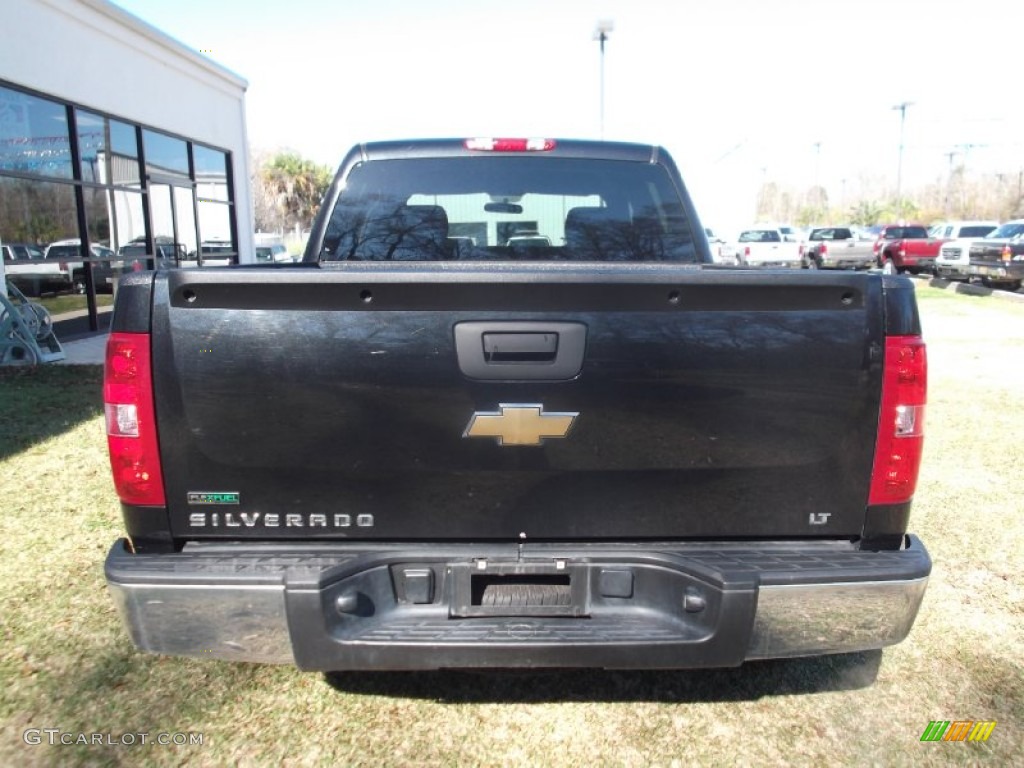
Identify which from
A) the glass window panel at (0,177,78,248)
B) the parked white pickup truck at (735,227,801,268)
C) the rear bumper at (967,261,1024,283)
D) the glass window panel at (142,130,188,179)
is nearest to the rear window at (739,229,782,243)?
the parked white pickup truck at (735,227,801,268)

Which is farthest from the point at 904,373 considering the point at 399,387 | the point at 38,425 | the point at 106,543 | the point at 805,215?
the point at 805,215

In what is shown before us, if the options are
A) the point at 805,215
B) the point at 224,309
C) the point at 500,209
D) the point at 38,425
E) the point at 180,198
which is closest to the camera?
the point at 224,309

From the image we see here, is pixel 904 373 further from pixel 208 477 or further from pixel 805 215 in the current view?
pixel 805 215

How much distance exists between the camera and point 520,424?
202 cm

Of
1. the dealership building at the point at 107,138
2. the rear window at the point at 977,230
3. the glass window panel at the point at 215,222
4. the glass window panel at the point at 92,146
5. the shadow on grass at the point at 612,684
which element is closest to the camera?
the shadow on grass at the point at 612,684

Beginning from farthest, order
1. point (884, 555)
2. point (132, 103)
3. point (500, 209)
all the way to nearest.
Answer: point (132, 103), point (500, 209), point (884, 555)

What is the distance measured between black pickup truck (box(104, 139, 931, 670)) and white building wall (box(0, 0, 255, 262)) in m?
9.44

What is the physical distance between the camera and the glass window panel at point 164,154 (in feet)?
41.7

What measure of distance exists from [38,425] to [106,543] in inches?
112

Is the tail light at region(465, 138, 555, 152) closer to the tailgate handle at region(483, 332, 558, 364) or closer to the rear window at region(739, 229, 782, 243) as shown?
the tailgate handle at region(483, 332, 558, 364)

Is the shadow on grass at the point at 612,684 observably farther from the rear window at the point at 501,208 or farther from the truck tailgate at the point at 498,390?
the rear window at the point at 501,208

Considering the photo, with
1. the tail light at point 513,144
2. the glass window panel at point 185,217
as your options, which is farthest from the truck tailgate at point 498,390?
the glass window panel at point 185,217

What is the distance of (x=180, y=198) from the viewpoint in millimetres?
14039

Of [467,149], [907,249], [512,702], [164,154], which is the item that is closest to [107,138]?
[164,154]
